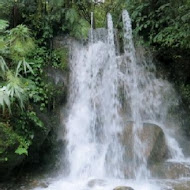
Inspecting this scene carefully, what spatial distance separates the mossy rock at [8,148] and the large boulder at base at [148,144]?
7.89 feet

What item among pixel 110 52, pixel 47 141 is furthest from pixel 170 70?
pixel 47 141

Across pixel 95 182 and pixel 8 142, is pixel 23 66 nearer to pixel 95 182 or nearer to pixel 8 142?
pixel 8 142

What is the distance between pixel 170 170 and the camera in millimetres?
5508

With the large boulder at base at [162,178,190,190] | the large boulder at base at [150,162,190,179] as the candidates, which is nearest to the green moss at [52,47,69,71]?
the large boulder at base at [150,162,190,179]

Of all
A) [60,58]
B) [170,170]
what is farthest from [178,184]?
[60,58]

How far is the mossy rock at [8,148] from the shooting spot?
4.91 metres

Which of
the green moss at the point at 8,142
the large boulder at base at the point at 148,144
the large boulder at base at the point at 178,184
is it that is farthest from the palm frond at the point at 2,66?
the large boulder at base at the point at 178,184

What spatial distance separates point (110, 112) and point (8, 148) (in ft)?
10.6

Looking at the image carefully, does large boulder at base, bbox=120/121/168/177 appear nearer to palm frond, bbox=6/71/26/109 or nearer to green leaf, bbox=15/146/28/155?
green leaf, bbox=15/146/28/155

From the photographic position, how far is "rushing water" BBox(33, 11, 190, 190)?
5680 millimetres

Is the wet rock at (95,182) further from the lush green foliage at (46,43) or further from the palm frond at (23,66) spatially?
the palm frond at (23,66)

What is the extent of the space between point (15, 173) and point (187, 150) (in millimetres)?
4241

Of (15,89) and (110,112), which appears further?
(110,112)

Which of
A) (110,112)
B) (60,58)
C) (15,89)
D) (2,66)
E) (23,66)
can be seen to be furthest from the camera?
(60,58)
